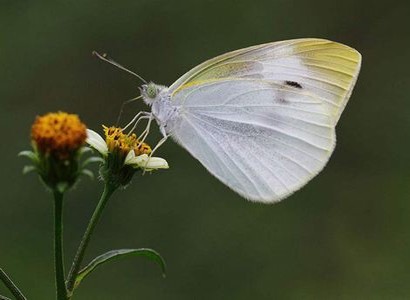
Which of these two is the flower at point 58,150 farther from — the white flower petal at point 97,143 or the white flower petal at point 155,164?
the white flower petal at point 155,164

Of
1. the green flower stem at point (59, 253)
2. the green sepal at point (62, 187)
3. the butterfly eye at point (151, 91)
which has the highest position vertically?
the butterfly eye at point (151, 91)

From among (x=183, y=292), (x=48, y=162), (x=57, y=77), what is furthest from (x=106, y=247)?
(x=48, y=162)

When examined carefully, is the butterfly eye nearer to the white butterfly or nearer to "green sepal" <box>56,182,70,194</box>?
the white butterfly

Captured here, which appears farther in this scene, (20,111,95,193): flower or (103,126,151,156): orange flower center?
(103,126,151,156): orange flower center

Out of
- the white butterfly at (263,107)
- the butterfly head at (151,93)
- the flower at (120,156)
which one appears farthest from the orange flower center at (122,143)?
the butterfly head at (151,93)

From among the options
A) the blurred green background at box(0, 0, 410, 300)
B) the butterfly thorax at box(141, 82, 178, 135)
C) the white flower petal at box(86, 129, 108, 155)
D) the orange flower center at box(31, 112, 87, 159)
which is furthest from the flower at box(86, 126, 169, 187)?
the blurred green background at box(0, 0, 410, 300)
